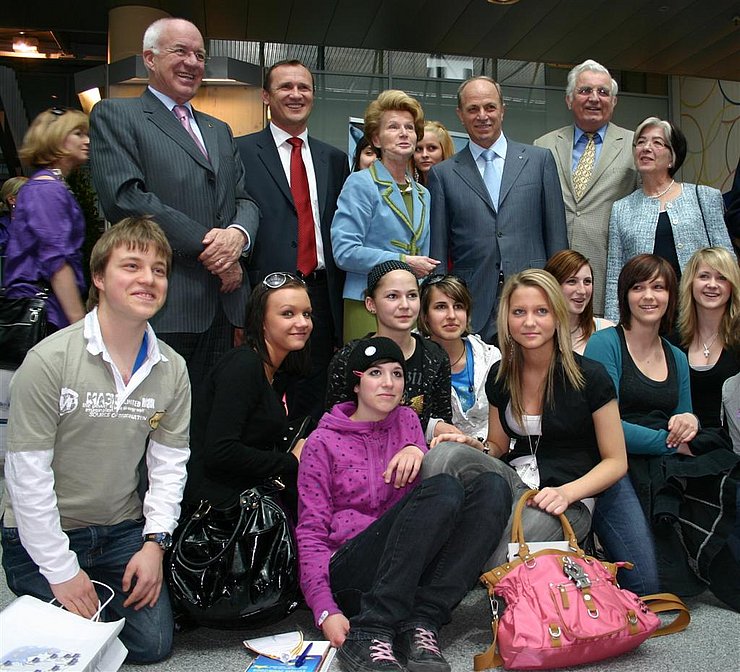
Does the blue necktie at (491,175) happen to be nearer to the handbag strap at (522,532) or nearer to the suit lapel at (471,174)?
the suit lapel at (471,174)

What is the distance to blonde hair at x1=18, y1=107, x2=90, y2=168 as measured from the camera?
123 inches

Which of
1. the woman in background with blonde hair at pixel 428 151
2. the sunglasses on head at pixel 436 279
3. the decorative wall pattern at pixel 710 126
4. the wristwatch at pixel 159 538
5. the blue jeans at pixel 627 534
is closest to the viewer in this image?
the wristwatch at pixel 159 538

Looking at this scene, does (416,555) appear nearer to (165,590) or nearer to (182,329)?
(165,590)

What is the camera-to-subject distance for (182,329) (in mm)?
2943

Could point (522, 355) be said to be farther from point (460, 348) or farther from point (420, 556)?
point (420, 556)

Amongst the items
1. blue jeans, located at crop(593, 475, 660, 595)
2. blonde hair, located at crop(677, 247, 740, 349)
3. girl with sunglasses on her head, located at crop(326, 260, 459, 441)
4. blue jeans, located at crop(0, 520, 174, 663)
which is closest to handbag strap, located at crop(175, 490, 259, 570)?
A: blue jeans, located at crop(0, 520, 174, 663)

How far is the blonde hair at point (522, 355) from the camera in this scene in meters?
2.59

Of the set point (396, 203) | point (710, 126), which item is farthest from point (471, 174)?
point (710, 126)

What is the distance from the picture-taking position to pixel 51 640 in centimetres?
190

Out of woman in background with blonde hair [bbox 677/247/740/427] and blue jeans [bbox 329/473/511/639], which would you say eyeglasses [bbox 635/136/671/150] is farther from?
blue jeans [bbox 329/473/511/639]

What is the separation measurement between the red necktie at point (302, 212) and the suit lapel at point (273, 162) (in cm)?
4

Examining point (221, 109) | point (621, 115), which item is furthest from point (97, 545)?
point (621, 115)

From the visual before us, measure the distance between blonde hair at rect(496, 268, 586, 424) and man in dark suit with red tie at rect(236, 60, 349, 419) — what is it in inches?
37.8

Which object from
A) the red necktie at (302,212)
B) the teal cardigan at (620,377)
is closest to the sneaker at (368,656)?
the teal cardigan at (620,377)
